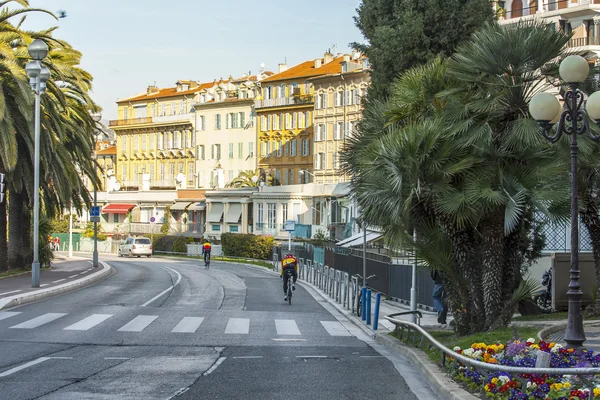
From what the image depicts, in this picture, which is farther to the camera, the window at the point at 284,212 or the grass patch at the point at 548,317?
the window at the point at 284,212

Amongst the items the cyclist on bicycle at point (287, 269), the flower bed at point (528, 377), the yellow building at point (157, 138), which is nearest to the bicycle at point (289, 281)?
the cyclist on bicycle at point (287, 269)

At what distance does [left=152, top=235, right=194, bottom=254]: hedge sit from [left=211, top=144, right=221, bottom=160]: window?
17586 millimetres

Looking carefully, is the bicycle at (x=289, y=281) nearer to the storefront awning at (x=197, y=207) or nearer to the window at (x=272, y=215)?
the window at (x=272, y=215)

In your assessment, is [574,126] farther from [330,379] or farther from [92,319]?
[92,319]

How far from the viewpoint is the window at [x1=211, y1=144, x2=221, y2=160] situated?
360ft

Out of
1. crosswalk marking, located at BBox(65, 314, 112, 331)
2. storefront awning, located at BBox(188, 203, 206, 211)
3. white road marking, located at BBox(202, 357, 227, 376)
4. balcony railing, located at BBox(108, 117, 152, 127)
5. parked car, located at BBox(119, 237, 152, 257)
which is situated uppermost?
balcony railing, located at BBox(108, 117, 152, 127)

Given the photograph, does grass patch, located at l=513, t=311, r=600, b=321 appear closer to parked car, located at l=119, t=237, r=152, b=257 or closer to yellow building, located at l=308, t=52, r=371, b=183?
parked car, located at l=119, t=237, r=152, b=257

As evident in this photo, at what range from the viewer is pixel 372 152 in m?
19.5

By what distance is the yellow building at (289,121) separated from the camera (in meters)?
98.2

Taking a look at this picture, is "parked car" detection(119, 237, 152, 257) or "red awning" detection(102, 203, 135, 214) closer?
"parked car" detection(119, 237, 152, 257)

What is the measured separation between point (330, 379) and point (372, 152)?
7003 mm

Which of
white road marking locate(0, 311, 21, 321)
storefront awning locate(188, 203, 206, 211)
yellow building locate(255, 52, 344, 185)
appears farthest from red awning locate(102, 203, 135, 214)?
white road marking locate(0, 311, 21, 321)

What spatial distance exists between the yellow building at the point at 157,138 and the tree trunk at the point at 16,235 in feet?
225

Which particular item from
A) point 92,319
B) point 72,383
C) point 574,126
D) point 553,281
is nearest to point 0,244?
point 92,319
